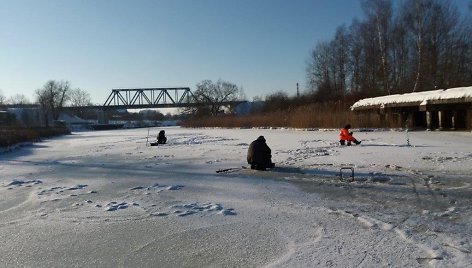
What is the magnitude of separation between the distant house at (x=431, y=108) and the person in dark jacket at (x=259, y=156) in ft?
50.4

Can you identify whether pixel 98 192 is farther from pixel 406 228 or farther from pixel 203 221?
pixel 406 228

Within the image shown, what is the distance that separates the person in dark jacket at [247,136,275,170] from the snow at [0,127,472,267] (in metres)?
0.31

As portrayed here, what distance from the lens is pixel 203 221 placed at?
6.43m

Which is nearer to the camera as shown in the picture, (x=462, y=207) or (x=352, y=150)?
(x=462, y=207)

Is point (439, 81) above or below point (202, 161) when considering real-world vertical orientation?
above

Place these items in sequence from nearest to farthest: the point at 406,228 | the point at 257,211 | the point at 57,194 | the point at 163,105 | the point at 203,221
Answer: the point at 406,228, the point at 203,221, the point at 257,211, the point at 57,194, the point at 163,105

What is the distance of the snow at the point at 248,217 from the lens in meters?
4.81

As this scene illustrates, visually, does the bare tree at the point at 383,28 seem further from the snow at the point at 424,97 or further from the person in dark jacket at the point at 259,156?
the person in dark jacket at the point at 259,156

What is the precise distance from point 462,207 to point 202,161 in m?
9.38

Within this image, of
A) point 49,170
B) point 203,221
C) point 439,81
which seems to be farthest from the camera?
point 439,81

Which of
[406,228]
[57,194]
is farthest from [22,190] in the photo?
[406,228]

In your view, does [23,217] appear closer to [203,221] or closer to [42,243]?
[42,243]

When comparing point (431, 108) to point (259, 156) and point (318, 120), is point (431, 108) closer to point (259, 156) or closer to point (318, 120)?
point (318, 120)

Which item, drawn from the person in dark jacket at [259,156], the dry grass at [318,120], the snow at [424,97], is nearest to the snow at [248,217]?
the person in dark jacket at [259,156]
